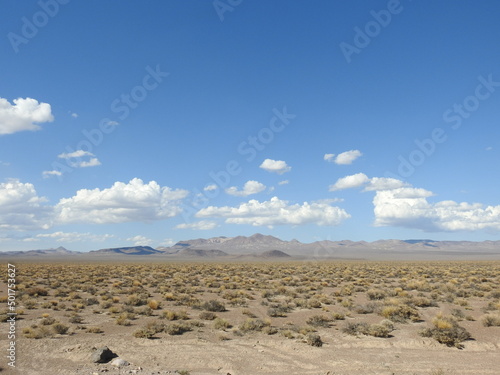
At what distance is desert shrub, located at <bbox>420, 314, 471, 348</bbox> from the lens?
43.9 ft

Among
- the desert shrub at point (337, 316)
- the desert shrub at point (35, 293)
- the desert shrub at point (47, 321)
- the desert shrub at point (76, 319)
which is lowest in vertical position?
the desert shrub at point (337, 316)

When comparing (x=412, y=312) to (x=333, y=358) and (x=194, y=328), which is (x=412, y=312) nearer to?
(x=333, y=358)

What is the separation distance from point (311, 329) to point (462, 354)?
539cm

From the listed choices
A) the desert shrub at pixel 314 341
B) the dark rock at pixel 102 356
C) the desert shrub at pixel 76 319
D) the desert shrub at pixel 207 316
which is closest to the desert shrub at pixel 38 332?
the desert shrub at pixel 76 319

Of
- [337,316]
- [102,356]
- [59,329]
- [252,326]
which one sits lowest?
[337,316]

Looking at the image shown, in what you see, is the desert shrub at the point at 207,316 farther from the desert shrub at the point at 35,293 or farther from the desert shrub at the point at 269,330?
the desert shrub at the point at 35,293

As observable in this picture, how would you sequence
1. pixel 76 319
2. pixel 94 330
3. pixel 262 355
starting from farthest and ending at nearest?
pixel 76 319 < pixel 94 330 < pixel 262 355

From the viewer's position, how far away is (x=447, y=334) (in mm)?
13812

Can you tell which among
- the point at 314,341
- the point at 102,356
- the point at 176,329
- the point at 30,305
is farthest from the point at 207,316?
the point at 30,305

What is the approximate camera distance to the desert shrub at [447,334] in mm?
13391

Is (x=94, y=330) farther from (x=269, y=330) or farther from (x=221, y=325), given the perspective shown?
(x=269, y=330)

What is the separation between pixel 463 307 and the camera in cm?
2058

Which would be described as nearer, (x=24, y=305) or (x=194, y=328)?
(x=194, y=328)

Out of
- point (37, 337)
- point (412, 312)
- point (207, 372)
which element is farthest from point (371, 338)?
point (37, 337)
